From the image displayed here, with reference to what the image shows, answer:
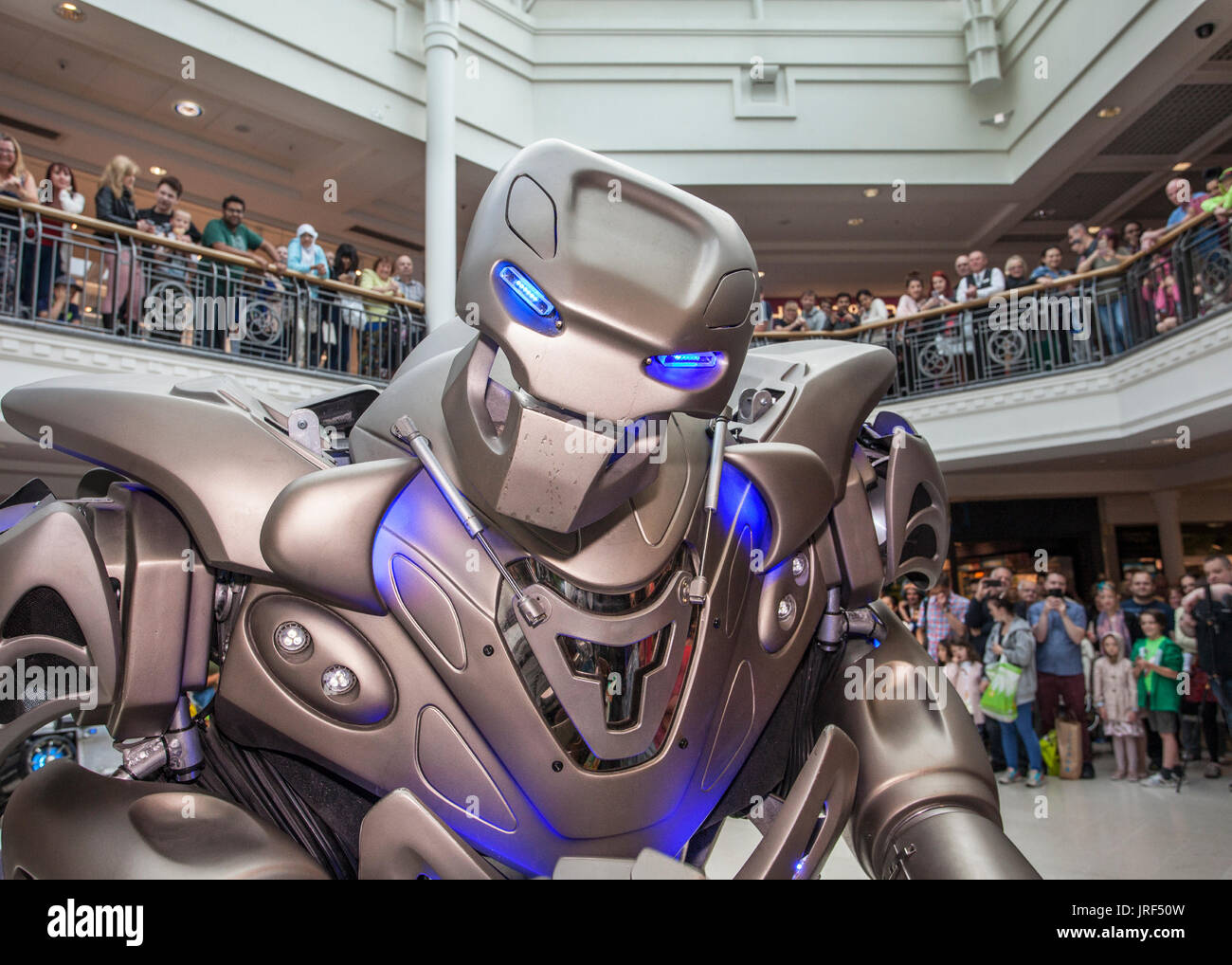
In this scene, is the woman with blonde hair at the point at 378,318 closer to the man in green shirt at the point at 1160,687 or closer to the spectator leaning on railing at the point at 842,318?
the spectator leaning on railing at the point at 842,318

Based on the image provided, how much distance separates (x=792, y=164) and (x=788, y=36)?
1615 millimetres

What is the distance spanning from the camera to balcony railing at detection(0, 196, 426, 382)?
18.4ft

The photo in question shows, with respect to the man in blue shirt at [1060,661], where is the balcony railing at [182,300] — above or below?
above

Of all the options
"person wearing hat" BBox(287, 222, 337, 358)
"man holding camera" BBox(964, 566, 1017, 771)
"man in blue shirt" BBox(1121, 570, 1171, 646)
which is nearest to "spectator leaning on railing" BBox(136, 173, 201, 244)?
"person wearing hat" BBox(287, 222, 337, 358)

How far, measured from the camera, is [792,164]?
10.8 metres

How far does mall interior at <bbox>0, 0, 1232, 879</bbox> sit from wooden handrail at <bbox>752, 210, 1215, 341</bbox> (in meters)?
0.04

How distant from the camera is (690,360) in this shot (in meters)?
1.08

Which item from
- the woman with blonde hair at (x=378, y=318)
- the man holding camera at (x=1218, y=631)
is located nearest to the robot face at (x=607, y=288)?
the man holding camera at (x=1218, y=631)

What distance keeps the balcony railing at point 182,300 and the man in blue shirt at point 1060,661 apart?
5215 millimetres

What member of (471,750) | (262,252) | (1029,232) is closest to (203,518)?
(471,750)

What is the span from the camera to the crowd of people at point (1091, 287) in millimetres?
6799

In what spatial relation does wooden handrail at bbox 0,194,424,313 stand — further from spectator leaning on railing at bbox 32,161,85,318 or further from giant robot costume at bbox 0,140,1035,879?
giant robot costume at bbox 0,140,1035,879

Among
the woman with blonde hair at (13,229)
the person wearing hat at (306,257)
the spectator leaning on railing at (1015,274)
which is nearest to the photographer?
the woman with blonde hair at (13,229)
